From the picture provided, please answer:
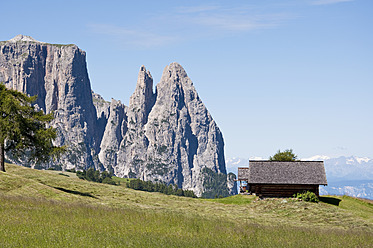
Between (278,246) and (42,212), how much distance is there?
1312 centimetres

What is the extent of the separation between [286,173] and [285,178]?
1127mm

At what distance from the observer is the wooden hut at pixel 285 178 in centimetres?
6191

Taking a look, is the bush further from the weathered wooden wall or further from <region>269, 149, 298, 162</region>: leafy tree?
<region>269, 149, 298, 162</region>: leafy tree

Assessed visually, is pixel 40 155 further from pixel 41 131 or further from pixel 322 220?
pixel 322 220

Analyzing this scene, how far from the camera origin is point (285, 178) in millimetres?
62375

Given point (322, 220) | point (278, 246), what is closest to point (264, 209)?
point (322, 220)

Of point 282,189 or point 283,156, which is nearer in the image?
point 282,189

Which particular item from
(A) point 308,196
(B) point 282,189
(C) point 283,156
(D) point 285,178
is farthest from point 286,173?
(C) point 283,156

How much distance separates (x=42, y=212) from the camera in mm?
24922

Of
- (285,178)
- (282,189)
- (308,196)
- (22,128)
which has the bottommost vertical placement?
(308,196)

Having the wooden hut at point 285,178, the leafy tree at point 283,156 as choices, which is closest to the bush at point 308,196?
the wooden hut at point 285,178

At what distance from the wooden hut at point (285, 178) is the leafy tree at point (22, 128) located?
27.0 meters

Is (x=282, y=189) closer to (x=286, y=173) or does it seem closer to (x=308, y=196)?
(x=286, y=173)

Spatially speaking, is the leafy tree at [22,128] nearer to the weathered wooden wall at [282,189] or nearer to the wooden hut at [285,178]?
the wooden hut at [285,178]
